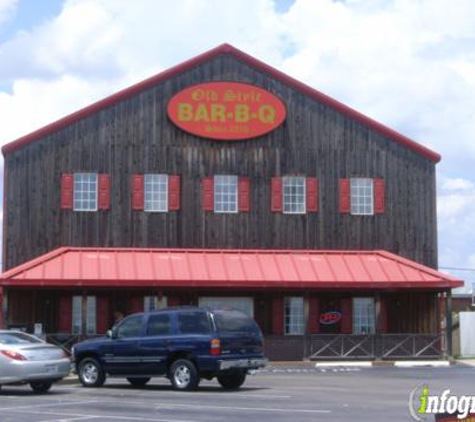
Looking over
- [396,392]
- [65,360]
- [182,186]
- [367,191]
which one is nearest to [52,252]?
[182,186]

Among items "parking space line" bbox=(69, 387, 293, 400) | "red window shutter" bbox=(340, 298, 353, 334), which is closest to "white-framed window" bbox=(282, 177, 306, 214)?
"red window shutter" bbox=(340, 298, 353, 334)

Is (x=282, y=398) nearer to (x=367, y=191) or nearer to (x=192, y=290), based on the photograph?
(x=192, y=290)

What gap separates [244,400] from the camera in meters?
19.7

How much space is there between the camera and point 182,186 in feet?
123

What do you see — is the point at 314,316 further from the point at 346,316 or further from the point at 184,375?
the point at 184,375

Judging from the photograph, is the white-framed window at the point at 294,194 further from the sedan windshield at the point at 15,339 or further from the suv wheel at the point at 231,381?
the sedan windshield at the point at 15,339

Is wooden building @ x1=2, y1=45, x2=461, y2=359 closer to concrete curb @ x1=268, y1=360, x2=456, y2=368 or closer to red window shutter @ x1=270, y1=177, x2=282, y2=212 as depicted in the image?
red window shutter @ x1=270, y1=177, x2=282, y2=212

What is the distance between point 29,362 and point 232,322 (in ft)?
14.4

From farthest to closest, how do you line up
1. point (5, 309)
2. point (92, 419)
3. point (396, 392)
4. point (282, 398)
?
point (5, 309), point (396, 392), point (282, 398), point (92, 419)

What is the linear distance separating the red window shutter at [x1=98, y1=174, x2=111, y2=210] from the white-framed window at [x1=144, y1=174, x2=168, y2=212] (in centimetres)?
134

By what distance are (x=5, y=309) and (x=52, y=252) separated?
283cm

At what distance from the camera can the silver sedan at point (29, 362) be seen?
69.2 ft

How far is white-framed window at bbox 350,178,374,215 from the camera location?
38.5m

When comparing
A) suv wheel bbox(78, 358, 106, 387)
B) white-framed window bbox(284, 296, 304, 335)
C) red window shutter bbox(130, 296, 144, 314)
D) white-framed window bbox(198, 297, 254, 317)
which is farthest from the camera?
white-framed window bbox(284, 296, 304, 335)
